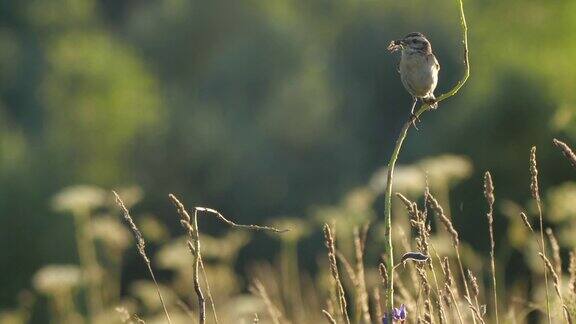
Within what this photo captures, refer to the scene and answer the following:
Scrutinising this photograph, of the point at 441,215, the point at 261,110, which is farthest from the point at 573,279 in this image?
the point at 261,110

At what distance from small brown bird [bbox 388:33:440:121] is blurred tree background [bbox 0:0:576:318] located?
1496 centimetres

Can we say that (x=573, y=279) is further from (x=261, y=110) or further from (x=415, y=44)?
(x=261, y=110)

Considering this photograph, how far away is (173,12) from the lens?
84.7 feet

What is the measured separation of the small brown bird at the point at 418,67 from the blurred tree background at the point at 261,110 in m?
15.0

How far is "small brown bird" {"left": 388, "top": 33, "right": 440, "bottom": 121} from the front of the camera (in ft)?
8.78

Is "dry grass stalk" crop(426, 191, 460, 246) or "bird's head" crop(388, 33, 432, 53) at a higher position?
"bird's head" crop(388, 33, 432, 53)

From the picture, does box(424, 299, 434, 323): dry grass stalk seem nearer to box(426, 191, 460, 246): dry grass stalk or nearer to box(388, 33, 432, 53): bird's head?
box(426, 191, 460, 246): dry grass stalk

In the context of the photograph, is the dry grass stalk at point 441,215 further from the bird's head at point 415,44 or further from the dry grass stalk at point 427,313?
the bird's head at point 415,44

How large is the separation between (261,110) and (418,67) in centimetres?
1968

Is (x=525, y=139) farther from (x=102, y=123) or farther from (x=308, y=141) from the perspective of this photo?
(x=102, y=123)

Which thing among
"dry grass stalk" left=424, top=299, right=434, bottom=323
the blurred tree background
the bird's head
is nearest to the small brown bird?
the bird's head

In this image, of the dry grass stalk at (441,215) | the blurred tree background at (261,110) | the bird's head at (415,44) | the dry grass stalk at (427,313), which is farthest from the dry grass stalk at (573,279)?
the blurred tree background at (261,110)

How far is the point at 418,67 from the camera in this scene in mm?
2754

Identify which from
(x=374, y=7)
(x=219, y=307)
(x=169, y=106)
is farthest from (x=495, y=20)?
(x=219, y=307)
